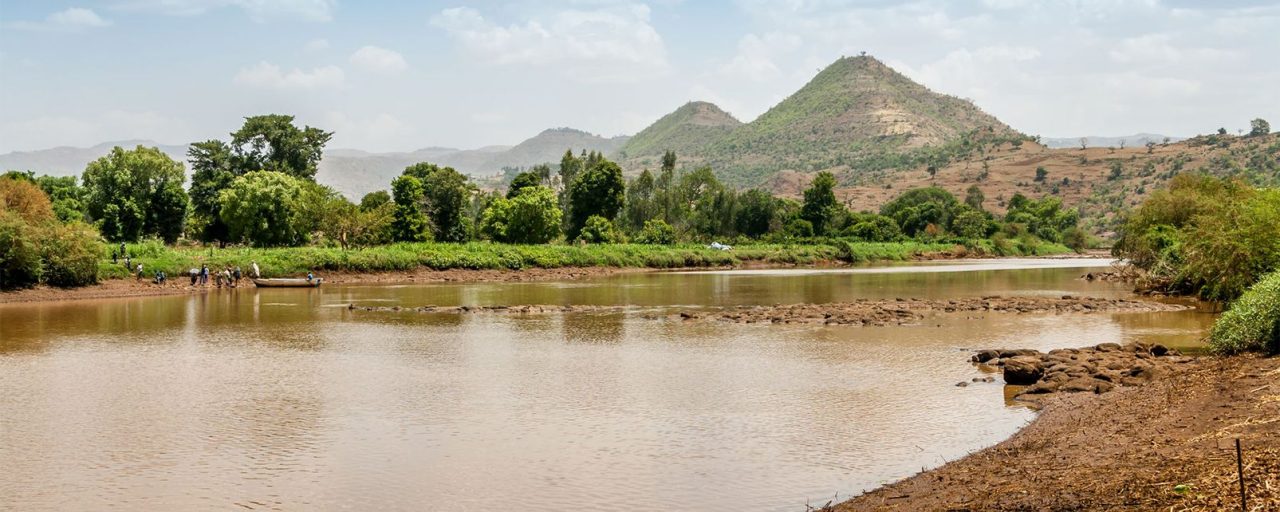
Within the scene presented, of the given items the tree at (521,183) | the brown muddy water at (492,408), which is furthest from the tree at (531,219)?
the brown muddy water at (492,408)

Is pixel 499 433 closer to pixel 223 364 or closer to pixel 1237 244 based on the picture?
pixel 223 364

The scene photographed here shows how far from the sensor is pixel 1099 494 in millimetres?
10008

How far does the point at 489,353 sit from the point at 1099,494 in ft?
64.2

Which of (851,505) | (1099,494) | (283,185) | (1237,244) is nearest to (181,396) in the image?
(851,505)

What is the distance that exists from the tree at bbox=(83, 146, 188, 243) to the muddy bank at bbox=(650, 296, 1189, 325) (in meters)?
50.2

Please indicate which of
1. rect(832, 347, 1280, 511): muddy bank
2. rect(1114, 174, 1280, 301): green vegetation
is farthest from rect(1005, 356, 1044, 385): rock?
rect(1114, 174, 1280, 301): green vegetation

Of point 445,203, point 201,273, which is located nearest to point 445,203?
point 445,203

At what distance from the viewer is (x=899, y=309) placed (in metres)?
37.6

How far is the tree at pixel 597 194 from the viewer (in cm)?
8956

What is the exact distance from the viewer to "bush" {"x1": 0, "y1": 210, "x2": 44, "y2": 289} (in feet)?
147

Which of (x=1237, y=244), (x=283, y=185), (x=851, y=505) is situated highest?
(x=283, y=185)

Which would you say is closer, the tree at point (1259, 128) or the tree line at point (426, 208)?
the tree line at point (426, 208)

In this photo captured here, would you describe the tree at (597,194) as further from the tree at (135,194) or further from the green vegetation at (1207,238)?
→ the green vegetation at (1207,238)

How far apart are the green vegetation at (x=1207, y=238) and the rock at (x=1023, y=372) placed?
1056 cm
